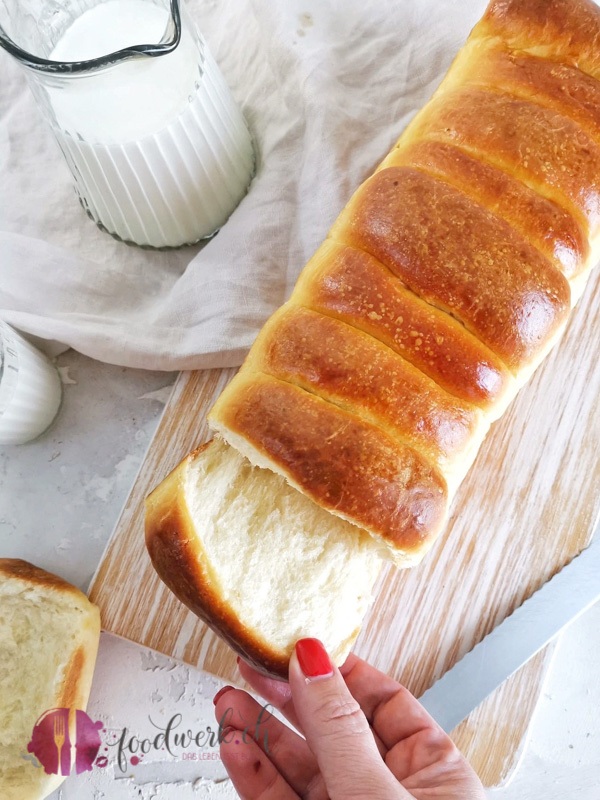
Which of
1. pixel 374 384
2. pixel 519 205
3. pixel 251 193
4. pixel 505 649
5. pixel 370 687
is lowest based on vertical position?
pixel 370 687

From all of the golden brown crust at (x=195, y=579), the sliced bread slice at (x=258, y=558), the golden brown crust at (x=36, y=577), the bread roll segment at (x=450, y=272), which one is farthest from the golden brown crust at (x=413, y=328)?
the golden brown crust at (x=36, y=577)

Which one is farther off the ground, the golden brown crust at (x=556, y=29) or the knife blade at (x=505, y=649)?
the golden brown crust at (x=556, y=29)

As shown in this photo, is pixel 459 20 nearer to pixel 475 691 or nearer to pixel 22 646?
pixel 475 691

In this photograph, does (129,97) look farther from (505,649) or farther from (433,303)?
(505,649)

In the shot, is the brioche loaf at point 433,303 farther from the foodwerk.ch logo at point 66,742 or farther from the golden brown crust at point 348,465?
the foodwerk.ch logo at point 66,742

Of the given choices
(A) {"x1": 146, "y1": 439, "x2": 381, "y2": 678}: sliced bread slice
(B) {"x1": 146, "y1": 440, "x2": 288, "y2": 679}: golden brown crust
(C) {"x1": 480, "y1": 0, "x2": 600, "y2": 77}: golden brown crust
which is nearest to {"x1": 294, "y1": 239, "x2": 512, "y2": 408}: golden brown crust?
(A) {"x1": 146, "y1": 439, "x2": 381, "y2": 678}: sliced bread slice

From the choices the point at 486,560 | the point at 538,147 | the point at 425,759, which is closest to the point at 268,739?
the point at 425,759
